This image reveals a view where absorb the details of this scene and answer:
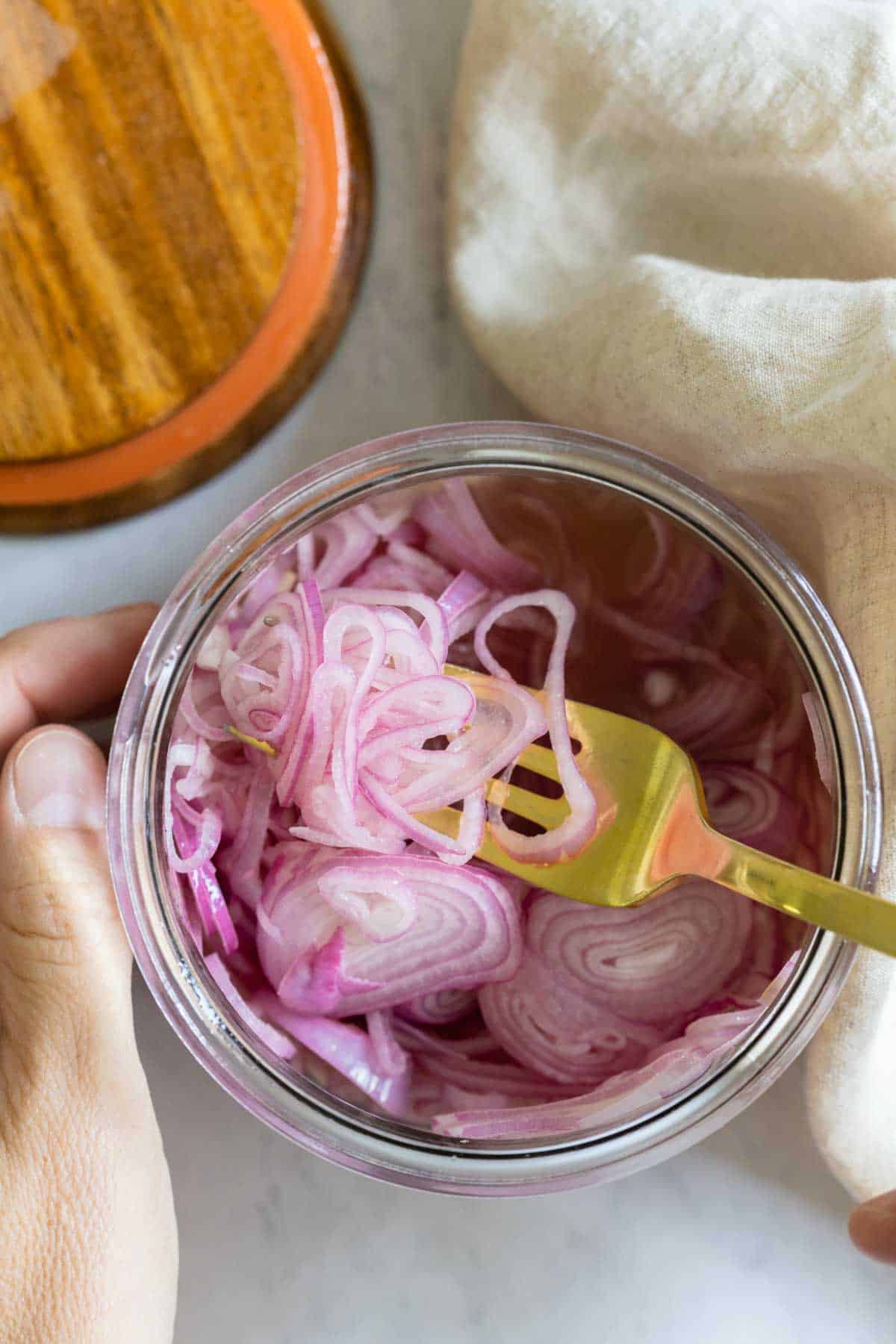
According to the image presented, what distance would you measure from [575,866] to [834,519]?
0.88 feet

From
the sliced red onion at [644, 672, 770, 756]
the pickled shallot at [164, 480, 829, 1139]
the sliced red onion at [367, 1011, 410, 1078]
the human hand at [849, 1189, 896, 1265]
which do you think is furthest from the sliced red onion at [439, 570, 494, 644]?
the human hand at [849, 1189, 896, 1265]

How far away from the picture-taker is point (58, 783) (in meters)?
0.70

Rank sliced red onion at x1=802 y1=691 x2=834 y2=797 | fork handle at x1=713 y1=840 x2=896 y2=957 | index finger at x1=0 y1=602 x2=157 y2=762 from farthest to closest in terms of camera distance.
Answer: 1. index finger at x1=0 y1=602 x2=157 y2=762
2. sliced red onion at x1=802 y1=691 x2=834 y2=797
3. fork handle at x1=713 y1=840 x2=896 y2=957

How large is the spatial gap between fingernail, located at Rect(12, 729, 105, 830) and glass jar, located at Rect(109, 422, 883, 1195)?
77mm

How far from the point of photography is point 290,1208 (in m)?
0.81

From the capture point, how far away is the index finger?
2.49 feet

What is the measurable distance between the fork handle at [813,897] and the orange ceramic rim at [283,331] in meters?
0.47

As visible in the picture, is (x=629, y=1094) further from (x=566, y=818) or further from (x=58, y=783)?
(x=58, y=783)

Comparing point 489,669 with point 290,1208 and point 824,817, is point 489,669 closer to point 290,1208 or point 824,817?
point 824,817

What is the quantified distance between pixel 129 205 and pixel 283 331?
0.13 m

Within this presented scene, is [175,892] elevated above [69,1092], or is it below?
above

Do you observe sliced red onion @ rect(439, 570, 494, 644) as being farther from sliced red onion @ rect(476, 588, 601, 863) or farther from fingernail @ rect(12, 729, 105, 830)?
fingernail @ rect(12, 729, 105, 830)

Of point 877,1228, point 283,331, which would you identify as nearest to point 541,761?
point 877,1228

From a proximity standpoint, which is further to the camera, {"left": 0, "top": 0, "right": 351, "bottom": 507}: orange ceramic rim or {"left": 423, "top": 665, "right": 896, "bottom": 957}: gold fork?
{"left": 0, "top": 0, "right": 351, "bottom": 507}: orange ceramic rim
